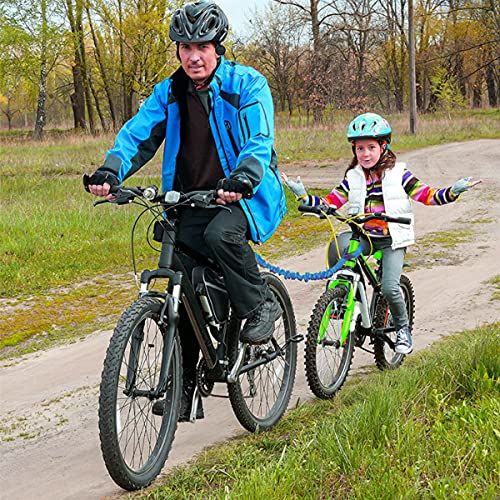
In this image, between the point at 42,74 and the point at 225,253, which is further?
the point at 42,74

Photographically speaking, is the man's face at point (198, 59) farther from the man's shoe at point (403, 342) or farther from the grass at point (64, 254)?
the grass at point (64, 254)

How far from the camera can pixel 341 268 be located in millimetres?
5141

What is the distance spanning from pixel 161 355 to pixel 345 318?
181 centimetres

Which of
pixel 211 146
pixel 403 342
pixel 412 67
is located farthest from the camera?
pixel 412 67

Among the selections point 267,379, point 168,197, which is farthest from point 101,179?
point 267,379

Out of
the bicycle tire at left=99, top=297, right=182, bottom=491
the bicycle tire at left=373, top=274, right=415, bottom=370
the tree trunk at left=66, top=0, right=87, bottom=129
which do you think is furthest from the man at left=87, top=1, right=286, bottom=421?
the tree trunk at left=66, top=0, right=87, bottom=129

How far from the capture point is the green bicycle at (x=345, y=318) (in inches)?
192

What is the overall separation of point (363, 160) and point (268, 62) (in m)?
42.7

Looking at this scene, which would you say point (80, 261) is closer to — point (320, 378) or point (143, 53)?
point (320, 378)

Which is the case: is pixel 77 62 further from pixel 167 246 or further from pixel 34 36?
pixel 167 246

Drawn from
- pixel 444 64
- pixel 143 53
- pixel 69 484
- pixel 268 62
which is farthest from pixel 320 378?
pixel 444 64

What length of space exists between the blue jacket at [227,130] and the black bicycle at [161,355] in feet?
0.78

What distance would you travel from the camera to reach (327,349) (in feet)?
16.5

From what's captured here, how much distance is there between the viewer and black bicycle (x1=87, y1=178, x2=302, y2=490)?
335cm
